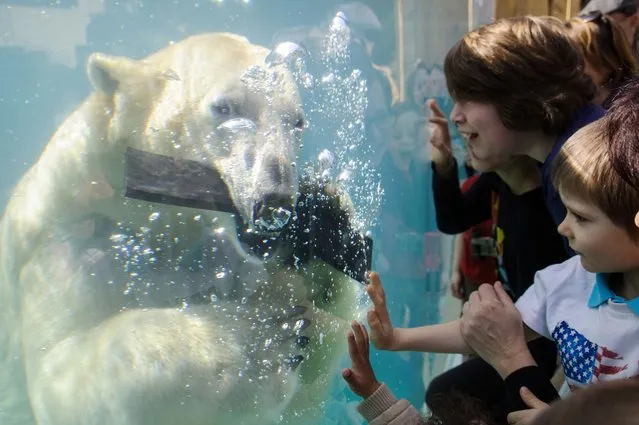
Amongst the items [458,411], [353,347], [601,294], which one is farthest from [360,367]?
[601,294]

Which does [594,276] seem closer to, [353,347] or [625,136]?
[625,136]

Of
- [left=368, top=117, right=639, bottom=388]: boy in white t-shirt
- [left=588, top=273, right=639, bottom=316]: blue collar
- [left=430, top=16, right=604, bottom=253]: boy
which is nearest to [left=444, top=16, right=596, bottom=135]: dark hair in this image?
[left=430, top=16, right=604, bottom=253]: boy

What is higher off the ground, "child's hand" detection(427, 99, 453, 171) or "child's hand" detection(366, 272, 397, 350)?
"child's hand" detection(427, 99, 453, 171)

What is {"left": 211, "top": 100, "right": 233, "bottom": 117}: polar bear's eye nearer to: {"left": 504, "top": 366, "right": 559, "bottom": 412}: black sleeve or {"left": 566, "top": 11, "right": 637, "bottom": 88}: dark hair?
{"left": 504, "top": 366, "right": 559, "bottom": 412}: black sleeve

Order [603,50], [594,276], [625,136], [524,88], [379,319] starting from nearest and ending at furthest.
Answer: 1. [625,136]
2. [594,276]
3. [379,319]
4. [524,88]
5. [603,50]

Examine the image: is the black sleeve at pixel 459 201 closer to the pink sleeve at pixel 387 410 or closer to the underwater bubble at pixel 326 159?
the underwater bubble at pixel 326 159

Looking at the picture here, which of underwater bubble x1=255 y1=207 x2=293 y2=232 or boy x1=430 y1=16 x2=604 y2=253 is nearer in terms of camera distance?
underwater bubble x1=255 y1=207 x2=293 y2=232

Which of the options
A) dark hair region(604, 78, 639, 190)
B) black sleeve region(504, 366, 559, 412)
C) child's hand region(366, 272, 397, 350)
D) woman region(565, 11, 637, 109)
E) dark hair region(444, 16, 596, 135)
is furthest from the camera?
woman region(565, 11, 637, 109)

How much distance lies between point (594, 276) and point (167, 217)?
2.17ft

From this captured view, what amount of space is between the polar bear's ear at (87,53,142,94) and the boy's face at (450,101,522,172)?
61cm

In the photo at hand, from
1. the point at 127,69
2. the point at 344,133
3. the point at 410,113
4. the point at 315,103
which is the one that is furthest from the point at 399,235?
the point at 127,69

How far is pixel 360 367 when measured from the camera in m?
0.95

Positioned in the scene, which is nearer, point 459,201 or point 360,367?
point 360,367

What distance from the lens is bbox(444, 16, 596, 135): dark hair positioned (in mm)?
1104
